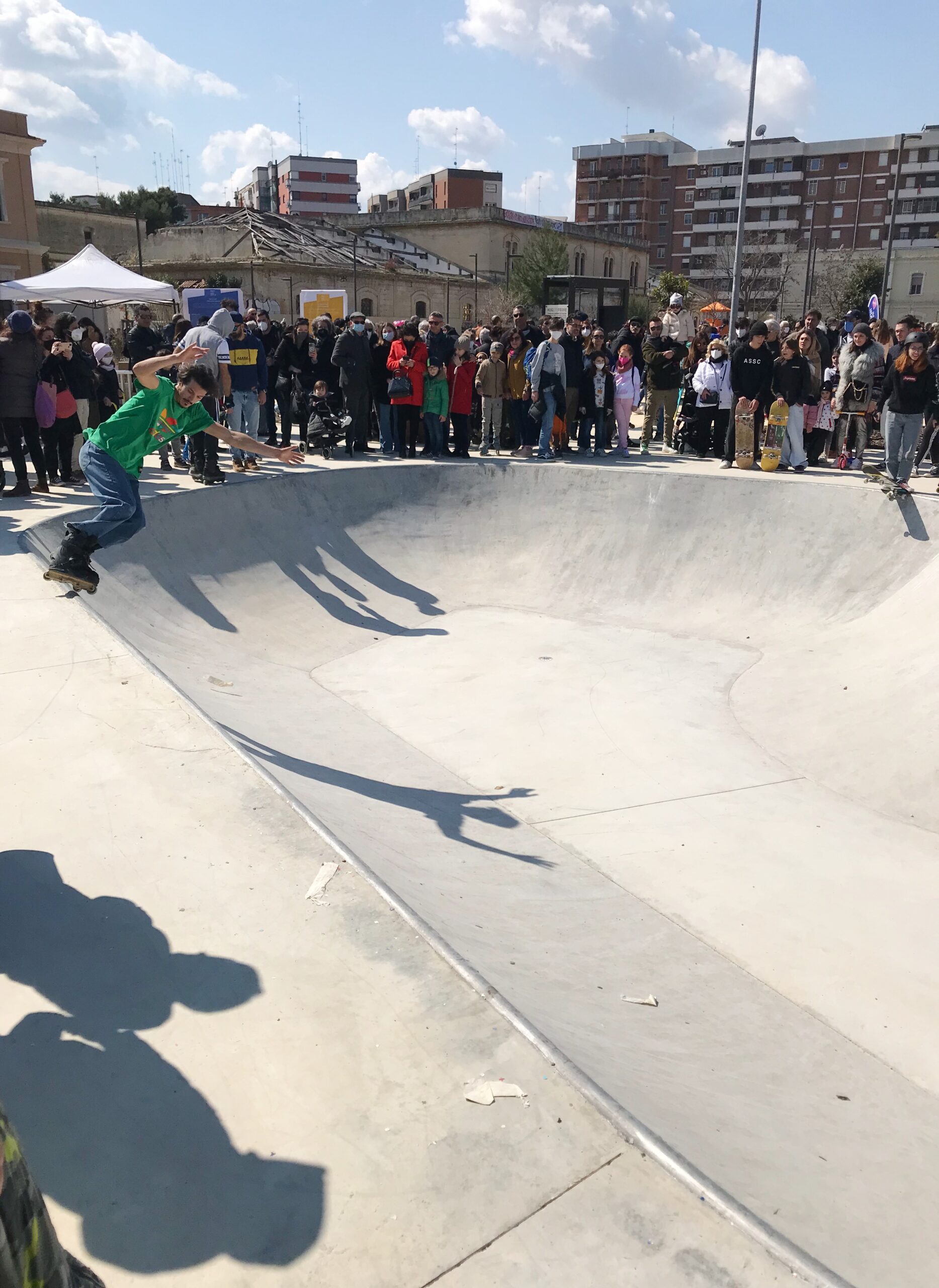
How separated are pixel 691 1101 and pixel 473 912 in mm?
1431

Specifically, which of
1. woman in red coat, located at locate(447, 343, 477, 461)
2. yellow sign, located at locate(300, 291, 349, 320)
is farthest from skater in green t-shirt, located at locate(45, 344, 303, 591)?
yellow sign, located at locate(300, 291, 349, 320)

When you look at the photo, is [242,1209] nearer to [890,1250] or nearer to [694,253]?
[890,1250]

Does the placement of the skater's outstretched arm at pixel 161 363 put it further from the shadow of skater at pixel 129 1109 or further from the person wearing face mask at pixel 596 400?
the person wearing face mask at pixel 596 400

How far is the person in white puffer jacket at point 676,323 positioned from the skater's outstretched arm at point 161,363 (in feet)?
31.0

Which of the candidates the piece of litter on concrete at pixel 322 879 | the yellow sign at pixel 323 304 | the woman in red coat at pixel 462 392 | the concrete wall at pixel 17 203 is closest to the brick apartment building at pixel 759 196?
the concrete wall at pixel 17 203

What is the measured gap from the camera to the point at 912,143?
275 feet

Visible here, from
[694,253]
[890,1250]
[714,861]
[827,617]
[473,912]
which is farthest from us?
[694,253]

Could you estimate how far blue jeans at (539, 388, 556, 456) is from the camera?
13.0 metres

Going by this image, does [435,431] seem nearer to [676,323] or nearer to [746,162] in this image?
[676,323]

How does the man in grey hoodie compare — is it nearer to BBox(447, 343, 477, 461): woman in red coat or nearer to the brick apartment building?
BBox(447, 343, 477, 461): woman in red coat

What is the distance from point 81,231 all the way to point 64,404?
5688 cm

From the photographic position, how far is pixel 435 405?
13328 millimetres

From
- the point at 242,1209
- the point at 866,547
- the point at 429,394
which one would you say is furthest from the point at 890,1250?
the point at 429,394

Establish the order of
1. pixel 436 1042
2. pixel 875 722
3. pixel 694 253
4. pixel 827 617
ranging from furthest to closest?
1. pixel 694 253
2. pixel 827 617
3. pixel 875 722
4. pixel 436 1042
